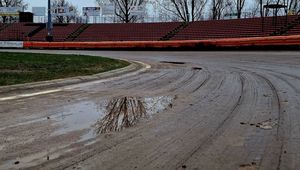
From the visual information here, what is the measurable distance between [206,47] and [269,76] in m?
22.3

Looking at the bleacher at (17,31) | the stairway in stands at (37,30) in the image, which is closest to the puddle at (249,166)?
Result: the bleacher at (17,31)

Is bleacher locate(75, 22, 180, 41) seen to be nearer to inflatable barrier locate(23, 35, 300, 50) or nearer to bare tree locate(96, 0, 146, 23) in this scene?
inflatable barrier locate(23, 35, 300, 50)

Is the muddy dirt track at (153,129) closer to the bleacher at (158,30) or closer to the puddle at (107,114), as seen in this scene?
the puddle at (107,114)

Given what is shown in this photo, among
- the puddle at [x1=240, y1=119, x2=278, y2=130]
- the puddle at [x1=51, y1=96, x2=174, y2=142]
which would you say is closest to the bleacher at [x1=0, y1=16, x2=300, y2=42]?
the puddle at [x1=51, y1=96, x2=174, y2=142]

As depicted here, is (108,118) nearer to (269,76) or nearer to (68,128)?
(68,128)

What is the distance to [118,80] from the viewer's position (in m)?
13.1

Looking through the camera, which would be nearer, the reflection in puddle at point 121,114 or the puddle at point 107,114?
the puddle at point 107,114

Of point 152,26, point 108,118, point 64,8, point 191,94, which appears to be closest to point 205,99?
point 191,94

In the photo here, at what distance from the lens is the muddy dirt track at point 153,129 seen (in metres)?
4.89

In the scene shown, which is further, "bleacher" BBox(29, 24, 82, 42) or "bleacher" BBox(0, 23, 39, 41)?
"bleacher" BBox(0, 23, 39, 41)

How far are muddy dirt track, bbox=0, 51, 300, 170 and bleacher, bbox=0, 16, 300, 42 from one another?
101 feet

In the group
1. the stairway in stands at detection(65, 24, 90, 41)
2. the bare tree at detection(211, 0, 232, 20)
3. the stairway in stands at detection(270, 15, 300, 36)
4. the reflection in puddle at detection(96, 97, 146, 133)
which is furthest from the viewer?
the bare tree at detection(211, 0, 232, 20)

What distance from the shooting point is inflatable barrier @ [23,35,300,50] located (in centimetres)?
3136

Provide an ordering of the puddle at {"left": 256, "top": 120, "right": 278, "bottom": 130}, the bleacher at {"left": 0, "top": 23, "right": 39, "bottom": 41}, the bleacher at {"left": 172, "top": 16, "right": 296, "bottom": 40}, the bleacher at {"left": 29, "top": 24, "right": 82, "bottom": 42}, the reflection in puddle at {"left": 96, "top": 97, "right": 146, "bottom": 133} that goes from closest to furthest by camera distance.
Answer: the puddle at {"left": 256, "top": 120, "right": 278, "bottom": 130} < the reflection in puddle at {"left": 96, "top": 97, "right": 146, "bottom": 133} < the bleacher at {"left": 172, "top": 16, "right": 296, "bottom": 40} < the bleacher at {"left": 29, "top": 24, "right": 82, "bottom": 42} < the bleacher at {"left": 0, "top": 23, "right": 39, "bottom": 41}
